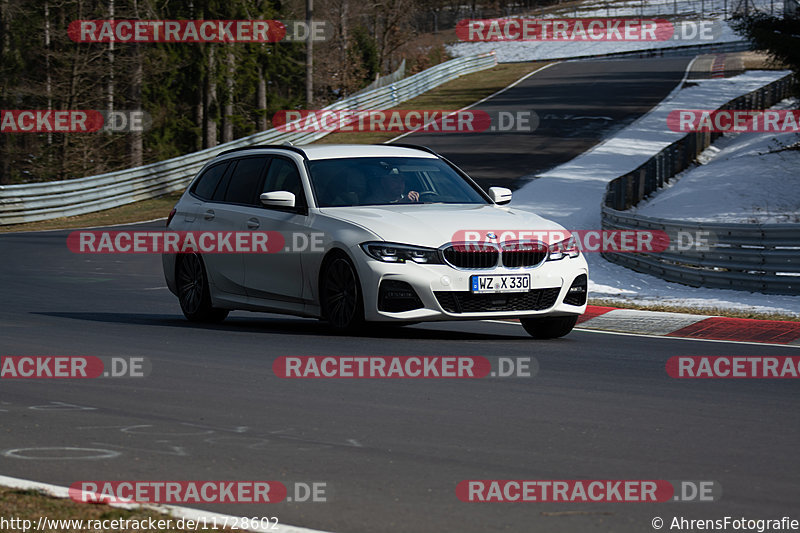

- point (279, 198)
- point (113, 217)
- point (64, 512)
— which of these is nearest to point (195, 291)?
point (279, 198)

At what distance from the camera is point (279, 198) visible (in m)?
11.1

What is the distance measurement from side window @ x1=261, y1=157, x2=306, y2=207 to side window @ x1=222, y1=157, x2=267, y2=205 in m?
0.17

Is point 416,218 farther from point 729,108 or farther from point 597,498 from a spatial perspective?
point 729,108

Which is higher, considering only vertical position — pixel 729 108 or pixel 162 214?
pixel 729 108

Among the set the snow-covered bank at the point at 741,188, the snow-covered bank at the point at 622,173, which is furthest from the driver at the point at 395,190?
the snow-covered bank at the point at 741,188

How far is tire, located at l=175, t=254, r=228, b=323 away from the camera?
12461 millimetres

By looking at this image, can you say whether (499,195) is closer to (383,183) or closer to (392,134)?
(383,183)

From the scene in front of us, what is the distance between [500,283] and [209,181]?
13.3ft

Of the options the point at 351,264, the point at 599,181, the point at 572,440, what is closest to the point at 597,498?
the point at 572,440

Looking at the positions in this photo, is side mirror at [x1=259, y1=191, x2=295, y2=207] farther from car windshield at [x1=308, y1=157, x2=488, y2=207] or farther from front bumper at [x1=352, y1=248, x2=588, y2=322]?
front bumper at [x1=352, y1=248, x2=588, y2=322]

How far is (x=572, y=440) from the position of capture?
6.64 meters

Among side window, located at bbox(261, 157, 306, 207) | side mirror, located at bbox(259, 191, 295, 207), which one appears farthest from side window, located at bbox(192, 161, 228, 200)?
side mirror, located at bbox(259, 191, 295, 207)

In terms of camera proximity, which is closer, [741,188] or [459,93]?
[741,188]

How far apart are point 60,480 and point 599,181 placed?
29.7 m
